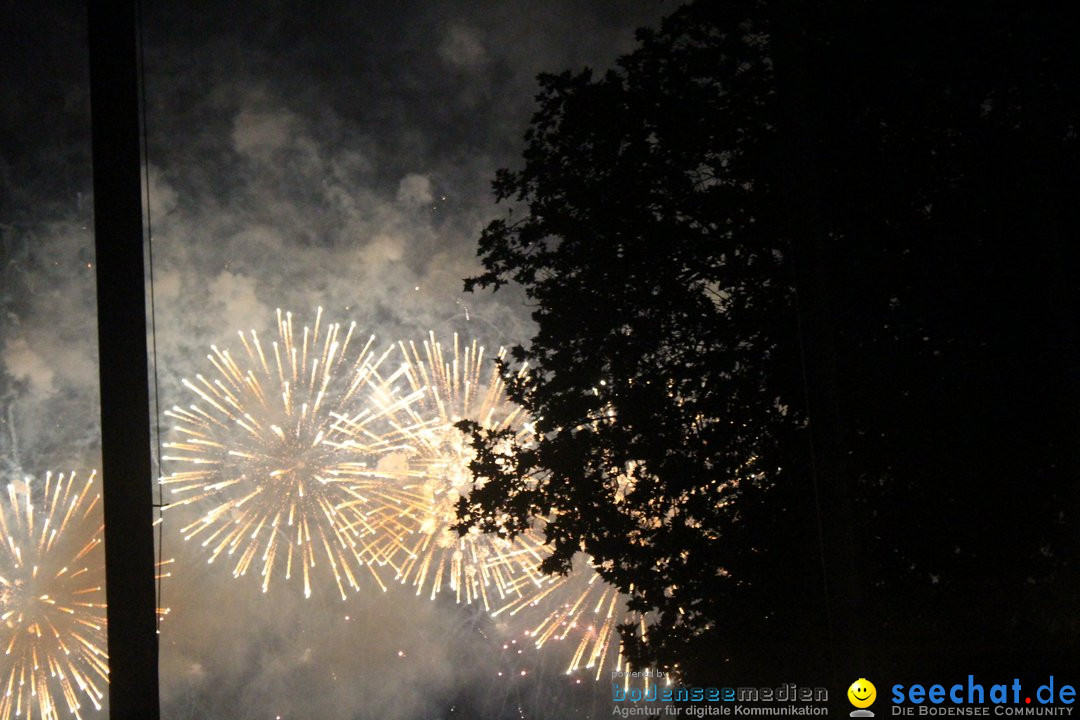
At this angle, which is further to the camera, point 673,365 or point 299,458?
point 299,458

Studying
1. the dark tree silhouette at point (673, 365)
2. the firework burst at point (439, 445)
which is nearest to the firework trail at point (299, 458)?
the firework burst at point (439, 445)

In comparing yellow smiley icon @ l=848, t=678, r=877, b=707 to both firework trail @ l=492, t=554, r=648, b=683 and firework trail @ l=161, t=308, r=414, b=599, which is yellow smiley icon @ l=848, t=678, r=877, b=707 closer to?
firework trail @ l=161, t=308, r=414, b=599

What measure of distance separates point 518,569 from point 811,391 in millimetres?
19959

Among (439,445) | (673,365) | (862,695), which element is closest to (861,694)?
(862,695)

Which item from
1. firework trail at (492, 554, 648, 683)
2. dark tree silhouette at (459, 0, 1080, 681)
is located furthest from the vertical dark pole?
firework trail at (492, 554, 648, 683)

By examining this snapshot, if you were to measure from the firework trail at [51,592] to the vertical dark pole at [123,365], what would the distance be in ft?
73.5

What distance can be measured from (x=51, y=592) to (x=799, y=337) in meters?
28.0

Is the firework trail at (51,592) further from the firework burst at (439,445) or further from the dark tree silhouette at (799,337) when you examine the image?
the dark tree silhouette at (799,337)

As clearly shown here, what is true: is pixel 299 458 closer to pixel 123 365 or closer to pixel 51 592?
pixel 51 592

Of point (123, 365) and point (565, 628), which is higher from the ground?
point (123, 365)

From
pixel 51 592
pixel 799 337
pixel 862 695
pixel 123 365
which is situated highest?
pixel 799 337

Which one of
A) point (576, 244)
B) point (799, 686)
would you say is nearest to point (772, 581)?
point (799, 686)

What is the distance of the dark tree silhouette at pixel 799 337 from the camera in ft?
32.6

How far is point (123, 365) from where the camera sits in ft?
17.2
